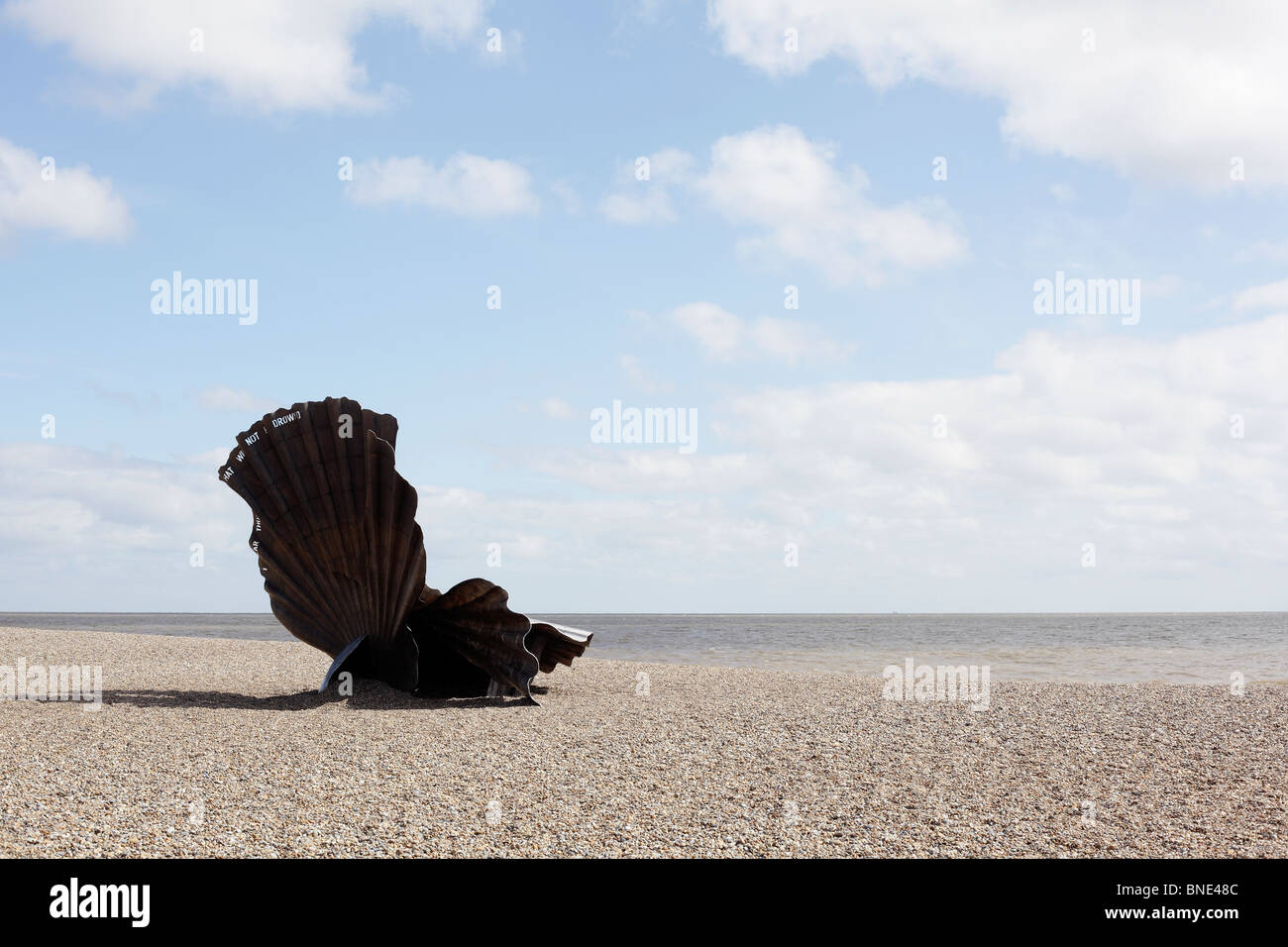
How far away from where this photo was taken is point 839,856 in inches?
216

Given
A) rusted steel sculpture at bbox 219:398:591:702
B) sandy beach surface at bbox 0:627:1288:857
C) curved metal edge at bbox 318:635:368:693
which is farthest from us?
curved metal edge at bbox 318:635:368:693

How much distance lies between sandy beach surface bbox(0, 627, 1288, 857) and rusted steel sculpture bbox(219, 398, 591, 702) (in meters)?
0.62

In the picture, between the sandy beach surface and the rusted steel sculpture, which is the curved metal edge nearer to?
the rusted steel sculpture

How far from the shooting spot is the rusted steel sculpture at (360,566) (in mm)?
11977

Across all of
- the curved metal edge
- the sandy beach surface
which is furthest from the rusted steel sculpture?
the sandy beach surface

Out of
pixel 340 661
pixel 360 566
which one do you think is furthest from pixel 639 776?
pixel 340 661

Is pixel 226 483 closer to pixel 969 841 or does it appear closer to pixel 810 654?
pixel 969 841

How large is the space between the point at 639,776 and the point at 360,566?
621cm

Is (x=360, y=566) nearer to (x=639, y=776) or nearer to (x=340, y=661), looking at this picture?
(x=340, y=661)

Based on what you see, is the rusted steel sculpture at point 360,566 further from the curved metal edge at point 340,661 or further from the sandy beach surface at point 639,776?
the sandy beach surface at point 639,776

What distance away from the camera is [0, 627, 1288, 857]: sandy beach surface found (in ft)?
18.9

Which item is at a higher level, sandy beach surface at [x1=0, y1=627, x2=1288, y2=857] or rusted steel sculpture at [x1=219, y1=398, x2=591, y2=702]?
rusted steel sculpture at [x1=219, y1=398, x2=591, y2=702]
